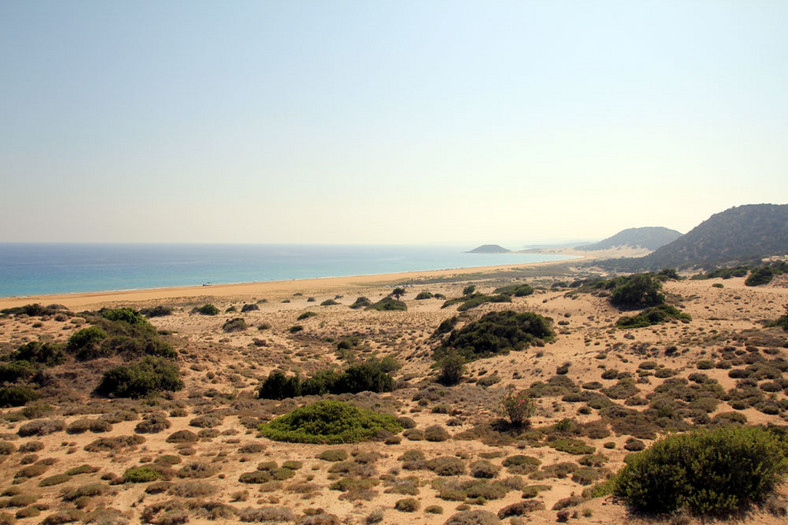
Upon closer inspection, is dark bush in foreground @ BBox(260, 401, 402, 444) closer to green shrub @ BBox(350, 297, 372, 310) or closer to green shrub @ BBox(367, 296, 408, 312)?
green shrub @ BBox(367, 296, 408, 312)

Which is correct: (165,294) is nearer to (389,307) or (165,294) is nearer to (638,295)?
(389,307)

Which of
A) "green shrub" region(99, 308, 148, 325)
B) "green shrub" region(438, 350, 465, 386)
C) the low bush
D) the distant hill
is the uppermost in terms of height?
the distant hill

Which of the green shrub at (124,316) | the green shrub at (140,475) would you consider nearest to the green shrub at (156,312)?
the green shrub at (124,316)

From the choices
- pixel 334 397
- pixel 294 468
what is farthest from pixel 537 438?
pixel 334 397

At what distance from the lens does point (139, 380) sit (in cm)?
1941

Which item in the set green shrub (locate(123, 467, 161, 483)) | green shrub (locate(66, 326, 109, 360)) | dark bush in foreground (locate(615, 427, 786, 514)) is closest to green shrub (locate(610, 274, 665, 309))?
dark bush in foreground (locate(615, 427, 786, 514))

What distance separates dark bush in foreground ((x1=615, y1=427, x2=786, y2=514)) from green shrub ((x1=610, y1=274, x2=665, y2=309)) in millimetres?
33004

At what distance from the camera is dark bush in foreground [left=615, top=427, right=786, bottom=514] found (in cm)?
741

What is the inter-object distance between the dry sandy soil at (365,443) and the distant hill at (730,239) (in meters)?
80.8

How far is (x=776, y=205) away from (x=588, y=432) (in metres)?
156

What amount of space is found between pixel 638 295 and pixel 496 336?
17485 mm

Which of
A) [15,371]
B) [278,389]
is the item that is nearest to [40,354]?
[15,371]

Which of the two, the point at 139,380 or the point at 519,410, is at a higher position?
the point at 139,380

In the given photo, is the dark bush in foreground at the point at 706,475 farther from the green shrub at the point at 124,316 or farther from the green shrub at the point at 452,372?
the green shrub at the point at 124,316
